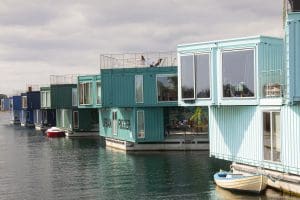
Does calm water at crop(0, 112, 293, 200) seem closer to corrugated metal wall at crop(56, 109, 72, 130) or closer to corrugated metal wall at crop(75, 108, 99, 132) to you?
corrugated metal wall at crop(75, 108, 99, 132)

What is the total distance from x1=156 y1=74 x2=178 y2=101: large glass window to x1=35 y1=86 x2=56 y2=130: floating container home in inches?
1582

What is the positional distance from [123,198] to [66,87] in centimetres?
4799

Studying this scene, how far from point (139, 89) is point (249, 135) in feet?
66.6

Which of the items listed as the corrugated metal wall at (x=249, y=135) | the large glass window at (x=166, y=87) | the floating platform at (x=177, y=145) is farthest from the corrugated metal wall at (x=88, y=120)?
the corrugated metal wall at (x=249, y=135)

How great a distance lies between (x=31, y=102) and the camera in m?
93.8

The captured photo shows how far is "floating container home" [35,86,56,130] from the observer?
272 ft

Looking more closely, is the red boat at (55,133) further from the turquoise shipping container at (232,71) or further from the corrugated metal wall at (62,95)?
the turquoise shipping container at (232,71)

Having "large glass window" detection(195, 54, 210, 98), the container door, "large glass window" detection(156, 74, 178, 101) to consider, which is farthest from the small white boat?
the container door

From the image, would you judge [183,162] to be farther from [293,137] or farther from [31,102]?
[31,102]

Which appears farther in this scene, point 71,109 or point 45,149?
point 71,109

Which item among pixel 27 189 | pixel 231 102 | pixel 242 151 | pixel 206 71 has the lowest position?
pixel 27 189

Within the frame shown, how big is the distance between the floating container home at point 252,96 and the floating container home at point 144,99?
1541 cm

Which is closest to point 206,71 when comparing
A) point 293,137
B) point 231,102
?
point 231,102

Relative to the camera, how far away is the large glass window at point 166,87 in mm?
44688
